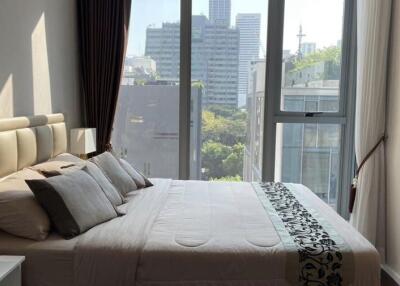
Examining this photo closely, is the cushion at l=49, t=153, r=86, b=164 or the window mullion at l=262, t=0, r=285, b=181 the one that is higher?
the window mullion at l=262, t=0, r=285, b=181

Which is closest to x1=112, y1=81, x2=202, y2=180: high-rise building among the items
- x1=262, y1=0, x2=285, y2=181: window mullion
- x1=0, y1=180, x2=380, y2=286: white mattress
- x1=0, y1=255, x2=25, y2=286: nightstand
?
x1=262, y1=0, x2=285, y2=181: window mullion

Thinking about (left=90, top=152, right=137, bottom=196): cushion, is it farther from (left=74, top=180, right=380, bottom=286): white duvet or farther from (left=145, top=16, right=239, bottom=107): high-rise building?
(left=145, top=16, right=239, bottom=107): high-rise building

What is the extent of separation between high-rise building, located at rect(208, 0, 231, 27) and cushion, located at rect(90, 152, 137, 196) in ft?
6.45

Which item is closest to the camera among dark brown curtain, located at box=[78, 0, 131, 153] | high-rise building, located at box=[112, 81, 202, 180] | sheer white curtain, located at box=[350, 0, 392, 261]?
sheer white curtain, located at box=[350, 0, 392, 261]

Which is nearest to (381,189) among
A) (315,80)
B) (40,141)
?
(315,80)

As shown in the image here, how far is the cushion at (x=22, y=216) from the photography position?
2.00 meters

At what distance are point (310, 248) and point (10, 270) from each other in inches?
54.5

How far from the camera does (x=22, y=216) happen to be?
2.01 meters

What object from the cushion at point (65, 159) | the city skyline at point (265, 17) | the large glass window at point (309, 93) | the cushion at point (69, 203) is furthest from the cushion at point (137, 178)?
the large glass window at point (309, 93)

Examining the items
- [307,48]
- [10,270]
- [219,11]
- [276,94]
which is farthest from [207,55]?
[10,270]

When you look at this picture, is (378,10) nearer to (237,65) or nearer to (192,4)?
(237,65)

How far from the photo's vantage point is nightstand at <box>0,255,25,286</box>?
1.65 meters

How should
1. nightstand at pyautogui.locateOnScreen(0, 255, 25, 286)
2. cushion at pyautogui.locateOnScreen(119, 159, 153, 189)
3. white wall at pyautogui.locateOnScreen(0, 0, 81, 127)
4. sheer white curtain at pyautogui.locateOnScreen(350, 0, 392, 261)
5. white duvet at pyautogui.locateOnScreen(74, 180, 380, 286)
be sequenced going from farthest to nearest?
sheer white curtain at pyautogui.locateOnScreen(350, 0, 392, 261) < cushion at pyautogui.locateOnScreen(119, 159, 153, 189) < white wall at pyautogui.locateOnScreen(0, 0, 81, 127) < white duvet at pyautogui.locateOnScreen(74, 180, 380, 286) < nightstand at pyautogui.locateOnScreen(0, 255, 25, 286)

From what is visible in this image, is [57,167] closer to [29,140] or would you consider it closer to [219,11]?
[29,140]
